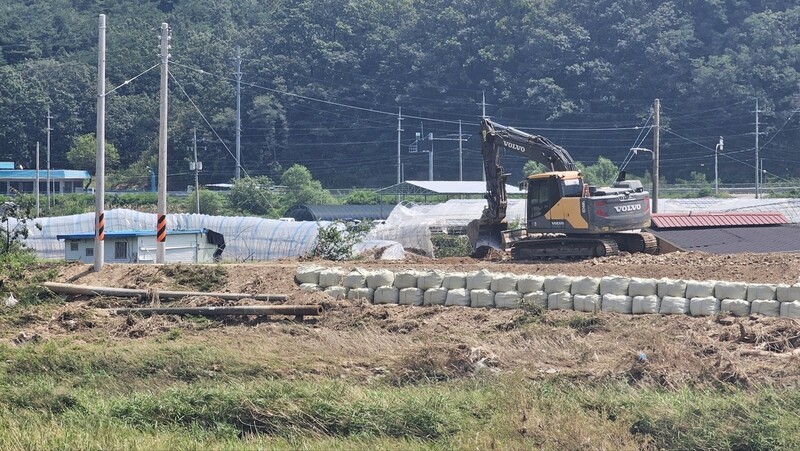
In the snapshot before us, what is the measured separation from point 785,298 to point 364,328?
781cm

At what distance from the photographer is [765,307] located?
19.7m

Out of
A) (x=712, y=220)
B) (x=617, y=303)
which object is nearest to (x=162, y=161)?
(x=617, y=303)

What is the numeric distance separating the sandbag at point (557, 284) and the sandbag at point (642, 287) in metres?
1.23

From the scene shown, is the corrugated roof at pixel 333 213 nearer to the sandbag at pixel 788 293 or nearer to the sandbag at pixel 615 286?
the sandbag at pixel 615 286

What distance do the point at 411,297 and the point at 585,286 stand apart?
147 inches

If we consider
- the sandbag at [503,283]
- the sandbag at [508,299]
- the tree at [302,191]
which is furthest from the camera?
the tree at [302,191]

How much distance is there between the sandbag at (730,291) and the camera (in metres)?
20.0

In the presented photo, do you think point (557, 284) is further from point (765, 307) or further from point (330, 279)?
point (330, 279)

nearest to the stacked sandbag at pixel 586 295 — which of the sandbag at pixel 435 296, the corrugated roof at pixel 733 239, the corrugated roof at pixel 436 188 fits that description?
the sandbag at pixel 435 296

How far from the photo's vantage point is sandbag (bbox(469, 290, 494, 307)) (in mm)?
22281

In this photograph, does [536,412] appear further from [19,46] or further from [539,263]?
[19,46]

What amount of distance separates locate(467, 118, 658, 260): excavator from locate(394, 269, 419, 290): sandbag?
300 inches

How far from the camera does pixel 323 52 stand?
308ft

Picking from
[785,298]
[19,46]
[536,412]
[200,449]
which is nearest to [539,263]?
[785,298]
